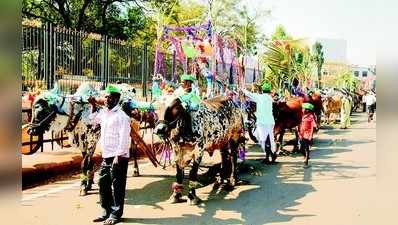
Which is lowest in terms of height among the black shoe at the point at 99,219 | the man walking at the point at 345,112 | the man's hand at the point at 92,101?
the black shoe at the point at 99,219

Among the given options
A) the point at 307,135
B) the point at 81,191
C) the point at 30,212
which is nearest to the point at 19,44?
the point at 30,212

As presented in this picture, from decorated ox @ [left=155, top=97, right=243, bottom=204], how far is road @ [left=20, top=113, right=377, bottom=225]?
0.37m

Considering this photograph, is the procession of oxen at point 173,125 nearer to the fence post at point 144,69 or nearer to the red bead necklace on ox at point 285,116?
the red bead necklace on ox at point 285,116

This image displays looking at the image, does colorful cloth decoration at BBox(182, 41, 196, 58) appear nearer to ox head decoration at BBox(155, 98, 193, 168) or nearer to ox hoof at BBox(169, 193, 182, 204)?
ox head decoration at BBox(155, 98, 193, 168)

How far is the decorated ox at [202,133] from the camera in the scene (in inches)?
284

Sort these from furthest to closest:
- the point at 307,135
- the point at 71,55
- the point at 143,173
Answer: the point at 71,55 → the point at 307,135 → the point at 143,173

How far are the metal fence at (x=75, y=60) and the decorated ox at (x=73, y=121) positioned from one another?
1.98 meters

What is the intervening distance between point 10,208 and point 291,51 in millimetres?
16539

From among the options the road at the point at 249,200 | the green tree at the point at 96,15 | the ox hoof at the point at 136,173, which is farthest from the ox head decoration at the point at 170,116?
the green tree at the point at 96,15

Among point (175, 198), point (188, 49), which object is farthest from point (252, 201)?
point (188, 49)

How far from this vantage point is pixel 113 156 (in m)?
6.41

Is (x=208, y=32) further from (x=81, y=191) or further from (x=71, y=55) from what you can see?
(x=71, y=55)

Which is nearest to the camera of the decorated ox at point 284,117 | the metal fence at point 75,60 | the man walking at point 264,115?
the man walking at point 264,115

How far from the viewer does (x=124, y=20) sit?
2936cm
